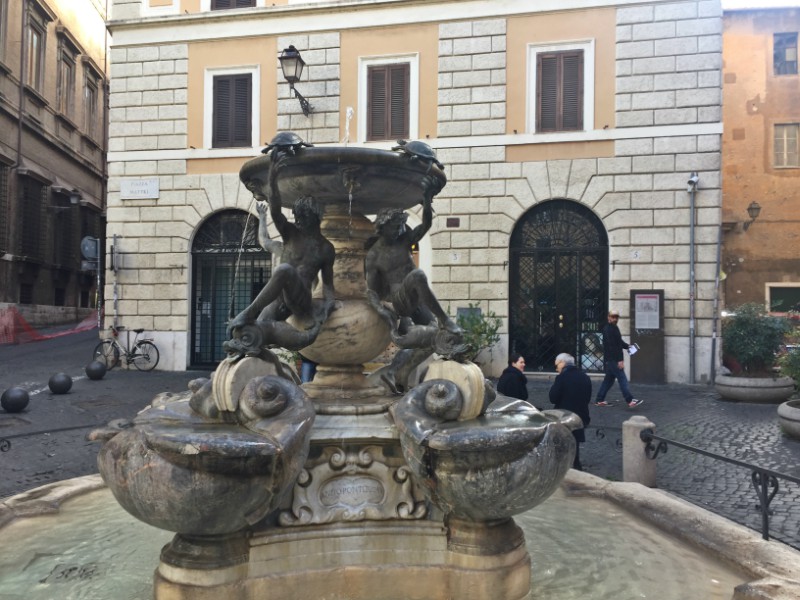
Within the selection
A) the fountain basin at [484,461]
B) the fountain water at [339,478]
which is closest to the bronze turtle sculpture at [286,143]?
the fountain water at [339,478]

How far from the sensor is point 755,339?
11.1 m

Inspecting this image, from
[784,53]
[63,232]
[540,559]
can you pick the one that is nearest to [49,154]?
[63,232]

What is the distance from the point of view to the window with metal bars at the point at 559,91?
14.3m

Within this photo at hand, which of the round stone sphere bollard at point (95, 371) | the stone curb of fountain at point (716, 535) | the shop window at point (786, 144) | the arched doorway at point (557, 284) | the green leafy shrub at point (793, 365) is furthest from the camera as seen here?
the shop window at point (786, 144)

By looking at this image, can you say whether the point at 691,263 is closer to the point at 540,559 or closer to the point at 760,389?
the point at 760,389

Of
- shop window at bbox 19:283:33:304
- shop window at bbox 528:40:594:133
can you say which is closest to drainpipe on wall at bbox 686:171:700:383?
shop window at bbox 528:40:594:133

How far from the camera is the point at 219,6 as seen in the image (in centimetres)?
1584

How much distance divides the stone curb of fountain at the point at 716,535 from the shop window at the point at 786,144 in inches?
1062

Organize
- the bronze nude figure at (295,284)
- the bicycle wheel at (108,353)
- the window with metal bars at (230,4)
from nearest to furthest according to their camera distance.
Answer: the bronze nude figure at (295,284)
the bicycle wheel at (108,353)
the window with metal bars at (230,4)

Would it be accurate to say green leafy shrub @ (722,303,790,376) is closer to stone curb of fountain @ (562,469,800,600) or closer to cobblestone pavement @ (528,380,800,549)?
cobblestone pavement @ (528,380,800,549)

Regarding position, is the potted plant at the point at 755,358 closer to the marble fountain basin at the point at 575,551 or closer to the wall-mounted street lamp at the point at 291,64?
the marble fountain basin at the point at 575,551

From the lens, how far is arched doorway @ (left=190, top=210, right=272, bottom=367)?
1553 cm

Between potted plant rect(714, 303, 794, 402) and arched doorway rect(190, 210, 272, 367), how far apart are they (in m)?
9.81

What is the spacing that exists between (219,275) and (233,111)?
3.88m
